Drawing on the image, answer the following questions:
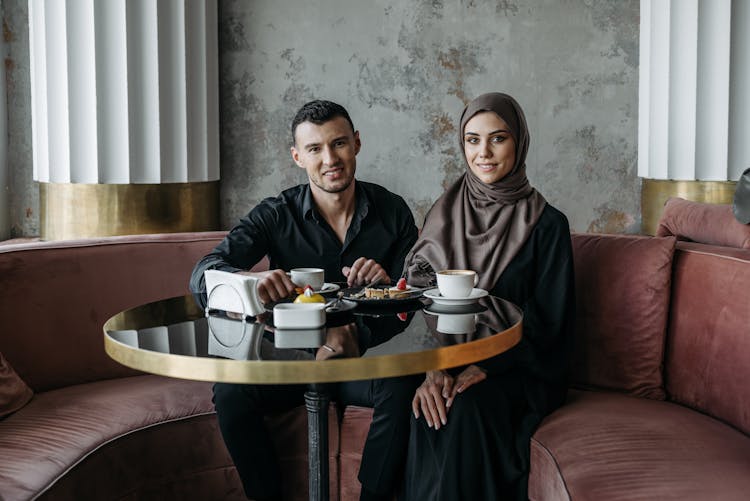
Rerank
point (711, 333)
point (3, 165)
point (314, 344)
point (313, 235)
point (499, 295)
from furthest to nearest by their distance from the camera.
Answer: point (3, 165)
point (313, 235)
point (499, 295)
point (711, 333)
point (314, 344)

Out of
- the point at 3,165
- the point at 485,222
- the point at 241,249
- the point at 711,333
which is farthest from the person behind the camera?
the point at 3,165

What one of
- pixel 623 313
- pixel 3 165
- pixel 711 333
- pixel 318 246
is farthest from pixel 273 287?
pixel 3 165

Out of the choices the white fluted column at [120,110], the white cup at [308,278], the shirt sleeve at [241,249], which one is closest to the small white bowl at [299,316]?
the white cup at [308,278]

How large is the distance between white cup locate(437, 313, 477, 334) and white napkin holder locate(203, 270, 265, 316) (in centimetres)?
43

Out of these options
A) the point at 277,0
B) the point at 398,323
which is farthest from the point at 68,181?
the point at 398,323

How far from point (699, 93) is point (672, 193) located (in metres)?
0.45

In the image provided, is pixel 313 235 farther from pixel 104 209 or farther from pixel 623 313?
pixel 104 209

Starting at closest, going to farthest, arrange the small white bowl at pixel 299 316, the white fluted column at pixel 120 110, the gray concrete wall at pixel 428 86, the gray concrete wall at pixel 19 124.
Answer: the small white bowl at pixel 299 316
the white fluted column at pixel 120 110
the gray concrete wall at pixel 19 124
the gray concrete wall at pixel 428 86

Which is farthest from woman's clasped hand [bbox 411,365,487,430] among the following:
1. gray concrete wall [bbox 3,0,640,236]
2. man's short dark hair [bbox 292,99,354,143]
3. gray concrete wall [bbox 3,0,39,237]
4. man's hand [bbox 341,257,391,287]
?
gray concrete wall [bbox 3,0,39,237]

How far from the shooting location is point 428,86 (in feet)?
12.2

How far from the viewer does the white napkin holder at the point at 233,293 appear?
6.28 feet

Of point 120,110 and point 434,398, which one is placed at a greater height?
point 120,110

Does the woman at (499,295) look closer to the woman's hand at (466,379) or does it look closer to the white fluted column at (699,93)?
the woman's hand at (466,379)

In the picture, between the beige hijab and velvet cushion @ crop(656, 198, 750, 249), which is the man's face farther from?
velvet cushion @ crop(656, 198, 750, 249)
